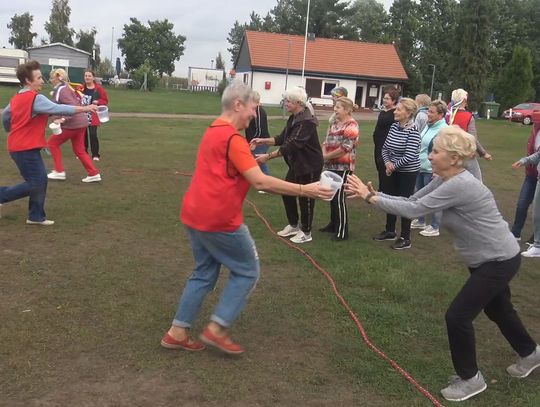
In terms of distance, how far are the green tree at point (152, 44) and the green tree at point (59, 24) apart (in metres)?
19.9

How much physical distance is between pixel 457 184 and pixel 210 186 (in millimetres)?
1581

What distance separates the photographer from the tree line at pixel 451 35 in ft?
168

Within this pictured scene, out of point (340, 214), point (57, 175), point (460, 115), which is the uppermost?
point (460, 115)

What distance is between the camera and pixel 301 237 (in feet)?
22.8

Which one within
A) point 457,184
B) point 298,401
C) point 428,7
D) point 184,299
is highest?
point 428,7

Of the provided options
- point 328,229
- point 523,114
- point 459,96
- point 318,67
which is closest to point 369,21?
point 318,67

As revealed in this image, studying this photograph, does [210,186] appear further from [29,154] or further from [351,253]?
[29,154]

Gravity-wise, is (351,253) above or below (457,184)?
below

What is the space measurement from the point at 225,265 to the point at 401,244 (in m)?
3.73

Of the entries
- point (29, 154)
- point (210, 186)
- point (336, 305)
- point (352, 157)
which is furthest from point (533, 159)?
point (29, 154)

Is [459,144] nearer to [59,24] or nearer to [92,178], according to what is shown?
[92,178]

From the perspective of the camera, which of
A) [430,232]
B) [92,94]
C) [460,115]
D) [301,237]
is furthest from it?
[92,94]

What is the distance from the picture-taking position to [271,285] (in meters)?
5.42

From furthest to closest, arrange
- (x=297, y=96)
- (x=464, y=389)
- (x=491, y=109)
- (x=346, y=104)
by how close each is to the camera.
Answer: (x=491, y=109)
(x=346, y=104)
(x=297, y=96)
(x=464, y=389)
